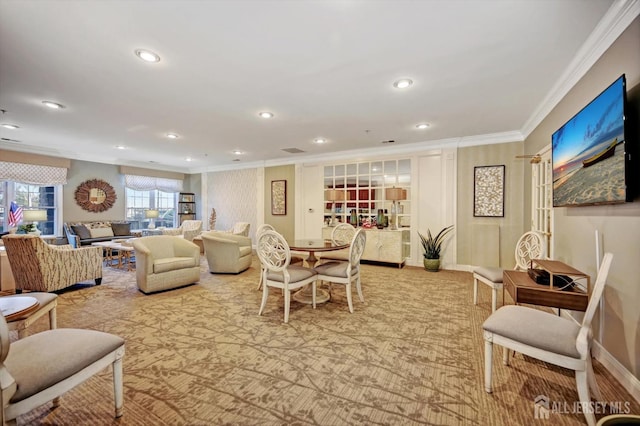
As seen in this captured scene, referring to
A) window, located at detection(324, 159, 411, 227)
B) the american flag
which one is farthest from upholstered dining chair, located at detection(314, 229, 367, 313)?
the american flag

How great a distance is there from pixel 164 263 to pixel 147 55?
106 inches

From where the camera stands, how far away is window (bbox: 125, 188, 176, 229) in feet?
25.9

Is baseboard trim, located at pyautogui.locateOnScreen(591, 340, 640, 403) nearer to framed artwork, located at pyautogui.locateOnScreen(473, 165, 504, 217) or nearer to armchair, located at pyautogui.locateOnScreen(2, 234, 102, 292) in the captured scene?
framed artwork, located at pyautogui.locateOnScreen(473, 165, 504, 217)

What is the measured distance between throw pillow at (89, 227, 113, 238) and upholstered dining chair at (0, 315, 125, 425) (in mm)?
6198

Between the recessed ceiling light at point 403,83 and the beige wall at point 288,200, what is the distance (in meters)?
4.40

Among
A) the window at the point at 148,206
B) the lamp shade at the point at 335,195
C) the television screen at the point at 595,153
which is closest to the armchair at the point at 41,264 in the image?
the window at the point at 148,206

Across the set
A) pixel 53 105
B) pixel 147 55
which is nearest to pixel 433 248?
pixel 147 55

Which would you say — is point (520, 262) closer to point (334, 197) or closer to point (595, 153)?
point (595, 153)

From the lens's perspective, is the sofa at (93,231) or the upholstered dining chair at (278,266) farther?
the sofa at (93,231)

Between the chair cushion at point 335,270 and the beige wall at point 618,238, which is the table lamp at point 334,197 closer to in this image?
the chair cushion at point 335,270

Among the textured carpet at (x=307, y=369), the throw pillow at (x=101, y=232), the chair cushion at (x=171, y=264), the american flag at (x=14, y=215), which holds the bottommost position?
the textured carpet at (x=307, y=369)

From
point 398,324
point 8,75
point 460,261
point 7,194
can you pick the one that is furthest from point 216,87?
point 7,194

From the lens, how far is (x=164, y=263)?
391 cm

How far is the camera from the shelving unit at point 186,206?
8.90 m
